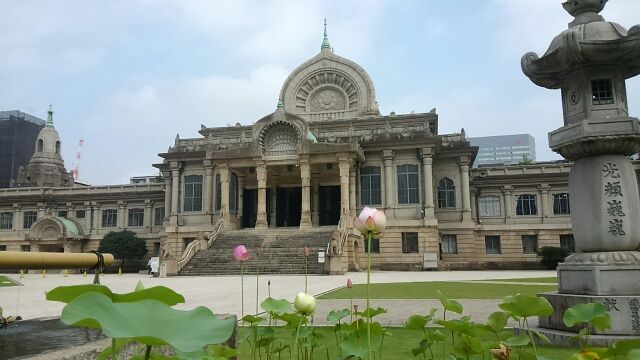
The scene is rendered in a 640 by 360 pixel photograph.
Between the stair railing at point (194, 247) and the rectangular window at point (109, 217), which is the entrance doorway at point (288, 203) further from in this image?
the rectangular window at point (109, 217)

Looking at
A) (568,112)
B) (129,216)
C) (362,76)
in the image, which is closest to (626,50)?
(568,112)

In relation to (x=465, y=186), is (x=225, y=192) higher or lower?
lower

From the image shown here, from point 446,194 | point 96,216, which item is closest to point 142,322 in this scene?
point 446,194

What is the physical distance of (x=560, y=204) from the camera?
38.8 m

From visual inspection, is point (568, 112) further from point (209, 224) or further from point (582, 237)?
point (209, 224)

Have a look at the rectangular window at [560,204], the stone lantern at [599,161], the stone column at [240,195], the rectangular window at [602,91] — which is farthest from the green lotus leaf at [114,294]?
the rectangular window at [560,204]

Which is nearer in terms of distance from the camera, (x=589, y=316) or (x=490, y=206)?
(x=589, y=316)

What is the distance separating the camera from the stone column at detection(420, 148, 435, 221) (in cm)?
3341

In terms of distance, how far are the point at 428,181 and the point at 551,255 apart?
10339 millimetres

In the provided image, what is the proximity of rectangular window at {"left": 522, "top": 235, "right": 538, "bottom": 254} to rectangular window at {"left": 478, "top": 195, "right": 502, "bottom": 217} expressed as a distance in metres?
2.78

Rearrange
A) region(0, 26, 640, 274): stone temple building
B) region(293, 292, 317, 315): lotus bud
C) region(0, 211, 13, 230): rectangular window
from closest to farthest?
1. region(293, 292, 317, 315): lotus bud
2. region(0, 26, 640, 274): stone temple building
3. region(0, 211, 13, 230): rectangular window

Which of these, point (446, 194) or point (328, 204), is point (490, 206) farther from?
point (328, 204)

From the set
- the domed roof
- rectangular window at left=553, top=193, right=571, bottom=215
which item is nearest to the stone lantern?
rectangular window at left=553, top=193, right=571, bottom=215

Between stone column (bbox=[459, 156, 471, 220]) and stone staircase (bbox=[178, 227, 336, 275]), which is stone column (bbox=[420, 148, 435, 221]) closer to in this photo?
stone column (bbox=[459, 156, 471, 220])
